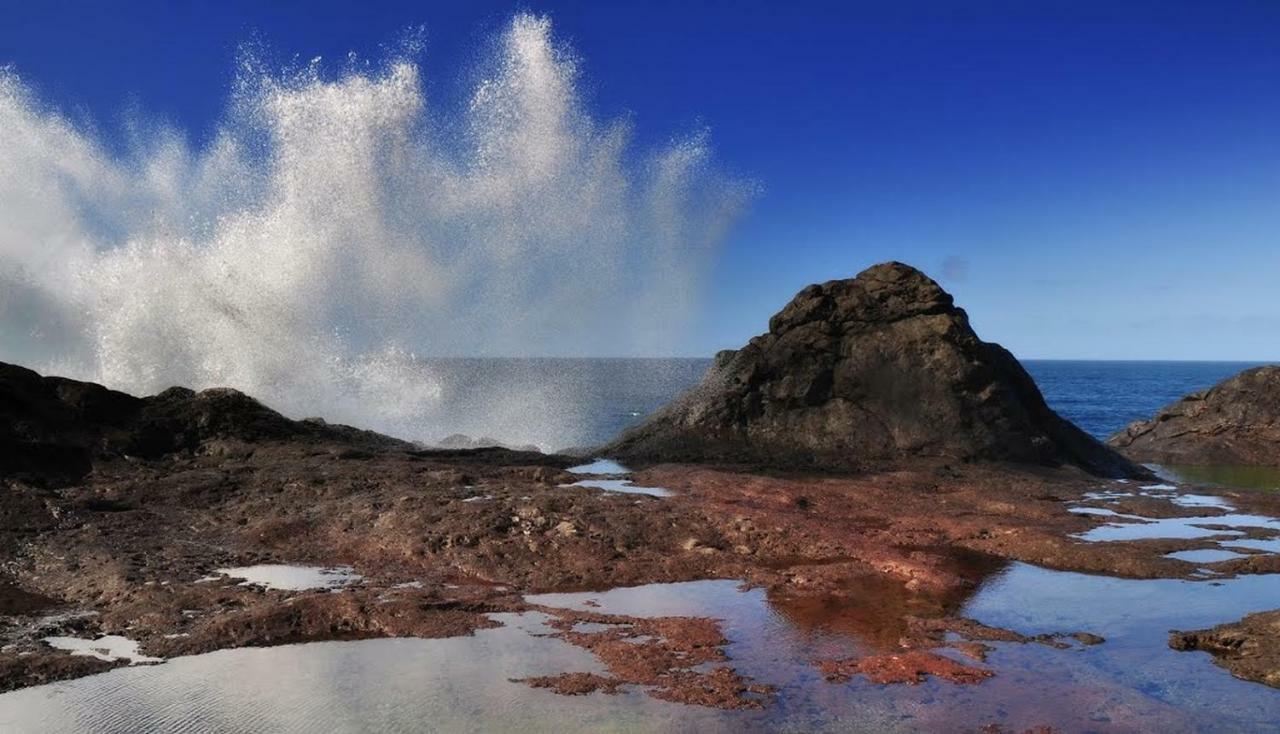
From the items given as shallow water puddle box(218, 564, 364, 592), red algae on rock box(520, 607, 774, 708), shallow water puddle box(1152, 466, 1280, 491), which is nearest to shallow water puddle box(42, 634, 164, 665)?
shallow water puddle box(218, 564, 364, 592)

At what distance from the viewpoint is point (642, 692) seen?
5949mm

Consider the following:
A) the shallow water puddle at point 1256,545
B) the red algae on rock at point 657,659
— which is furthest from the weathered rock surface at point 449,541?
the shallow water puddle at point 1256,545

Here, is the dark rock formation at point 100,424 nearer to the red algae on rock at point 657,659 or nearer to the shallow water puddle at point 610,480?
the shallow water puddle at point 610,480

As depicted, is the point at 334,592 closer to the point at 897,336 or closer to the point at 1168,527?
the point at 1168,527

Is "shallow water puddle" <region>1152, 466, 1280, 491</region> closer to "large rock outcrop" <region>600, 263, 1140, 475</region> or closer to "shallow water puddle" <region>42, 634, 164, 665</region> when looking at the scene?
"large rock outcrop" <region>600, 263, 1140, 475</region>

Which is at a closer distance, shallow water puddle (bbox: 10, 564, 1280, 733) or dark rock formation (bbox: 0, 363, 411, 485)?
shallow water puddle (bbox: 10, 564, 1280, 733)

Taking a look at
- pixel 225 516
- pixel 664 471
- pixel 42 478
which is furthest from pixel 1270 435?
pixel 42 478

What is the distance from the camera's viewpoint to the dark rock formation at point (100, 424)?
1252cm

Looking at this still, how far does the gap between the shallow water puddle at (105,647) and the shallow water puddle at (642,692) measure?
1.09ft

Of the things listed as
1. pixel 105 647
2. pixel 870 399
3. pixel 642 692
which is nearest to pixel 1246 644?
pixel 642 692

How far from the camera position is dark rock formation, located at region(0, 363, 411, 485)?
12516 mm

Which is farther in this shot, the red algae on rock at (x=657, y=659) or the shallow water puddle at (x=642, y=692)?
the red algae on rock at (x=657, y=659)

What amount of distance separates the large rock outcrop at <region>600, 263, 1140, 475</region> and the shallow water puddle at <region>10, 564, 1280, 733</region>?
1005 centimetres

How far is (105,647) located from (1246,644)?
9378 mm
